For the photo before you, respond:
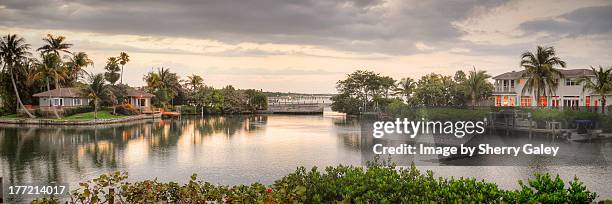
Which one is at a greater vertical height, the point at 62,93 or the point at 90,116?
the point at 62,93

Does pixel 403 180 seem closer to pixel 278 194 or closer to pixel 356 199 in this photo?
pixel 356 199

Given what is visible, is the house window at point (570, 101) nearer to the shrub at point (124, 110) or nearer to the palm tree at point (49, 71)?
the shrub at point (124, 110)

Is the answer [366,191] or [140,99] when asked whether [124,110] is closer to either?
[140,99]

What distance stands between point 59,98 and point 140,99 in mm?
15045

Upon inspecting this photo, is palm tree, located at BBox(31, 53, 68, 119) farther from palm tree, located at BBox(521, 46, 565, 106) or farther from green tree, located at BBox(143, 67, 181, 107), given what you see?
palm tree, located at BBox(521, 46, 565, 106)

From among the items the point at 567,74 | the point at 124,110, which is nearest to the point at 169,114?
the point at 124,110

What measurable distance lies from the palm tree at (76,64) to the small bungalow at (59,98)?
33.2 feet

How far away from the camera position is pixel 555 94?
192 ft

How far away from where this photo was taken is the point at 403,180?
37.1 feet

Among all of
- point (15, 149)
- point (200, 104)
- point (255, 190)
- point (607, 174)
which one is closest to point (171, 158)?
point (15, 149)

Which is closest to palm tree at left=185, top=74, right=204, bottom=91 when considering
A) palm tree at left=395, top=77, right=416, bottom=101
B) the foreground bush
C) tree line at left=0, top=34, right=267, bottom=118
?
tree line at left=0, top=34, right=267, bottom=118

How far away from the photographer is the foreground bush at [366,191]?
9241 mm

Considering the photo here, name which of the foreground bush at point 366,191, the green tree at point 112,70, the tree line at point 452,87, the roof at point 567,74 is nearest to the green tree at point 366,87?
the tree line at point 452,87

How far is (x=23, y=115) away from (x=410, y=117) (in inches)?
2055
